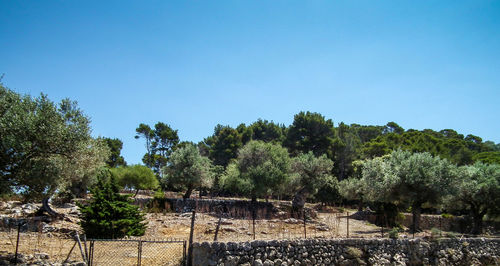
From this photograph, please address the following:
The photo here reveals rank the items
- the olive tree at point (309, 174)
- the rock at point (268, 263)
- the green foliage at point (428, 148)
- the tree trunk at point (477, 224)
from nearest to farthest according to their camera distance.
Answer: the rock at point (268, 263) < the tree trunk at point (477, 224) < the olive tree at point (309, 174) < the green foliage at point (428, 148)

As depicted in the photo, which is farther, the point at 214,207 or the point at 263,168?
the point at 263,168

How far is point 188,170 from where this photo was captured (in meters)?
33.8

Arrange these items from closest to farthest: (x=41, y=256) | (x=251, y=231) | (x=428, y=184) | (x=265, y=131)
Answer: (x=41, y=256), (x=251, y=231), (x=428, y=184), (x=265, y=131)

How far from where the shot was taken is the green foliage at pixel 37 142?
459 inches

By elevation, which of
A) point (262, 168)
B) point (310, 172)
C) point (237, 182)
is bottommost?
point (237, 182)

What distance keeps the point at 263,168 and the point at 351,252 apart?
1810 cm

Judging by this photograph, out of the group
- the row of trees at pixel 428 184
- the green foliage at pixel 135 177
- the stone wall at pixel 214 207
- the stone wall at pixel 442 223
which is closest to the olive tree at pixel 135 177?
the green foliage at pixel 135 177

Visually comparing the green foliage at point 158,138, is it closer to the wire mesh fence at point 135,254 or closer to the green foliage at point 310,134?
the green foliage at point 310,134

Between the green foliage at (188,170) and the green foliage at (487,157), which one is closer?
the green foliage at (188,170)

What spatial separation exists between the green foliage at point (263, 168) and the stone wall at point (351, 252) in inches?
638

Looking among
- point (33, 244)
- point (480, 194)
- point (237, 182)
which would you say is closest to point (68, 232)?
point (33, 244)

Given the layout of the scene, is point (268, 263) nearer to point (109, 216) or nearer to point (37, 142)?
point (109, 216)

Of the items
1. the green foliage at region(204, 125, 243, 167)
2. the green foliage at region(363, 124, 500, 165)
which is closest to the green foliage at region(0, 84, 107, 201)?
the green foliage at region(363, 124, 500, 165)

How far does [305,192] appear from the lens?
113ft
